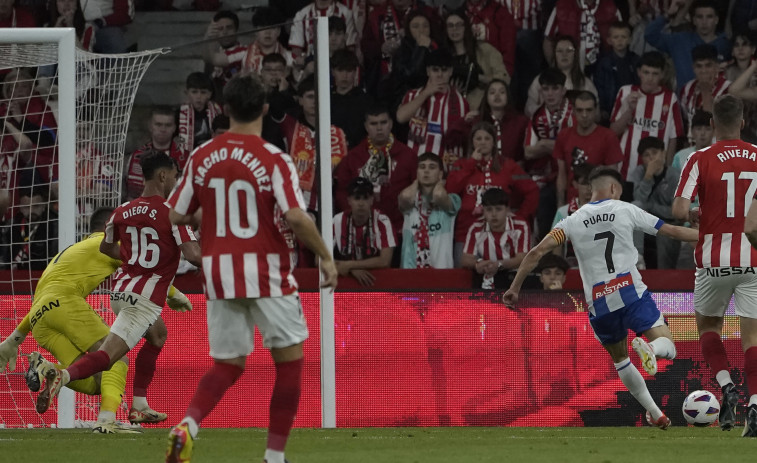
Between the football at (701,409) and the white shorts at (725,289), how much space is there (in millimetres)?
598

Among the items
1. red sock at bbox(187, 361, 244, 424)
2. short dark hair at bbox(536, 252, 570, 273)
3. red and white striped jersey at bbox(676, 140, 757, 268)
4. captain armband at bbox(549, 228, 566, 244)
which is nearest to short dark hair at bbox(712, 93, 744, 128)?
red and white striped jersey at bbox(676, 140, 757, 268)

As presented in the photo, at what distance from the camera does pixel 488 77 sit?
1431cm

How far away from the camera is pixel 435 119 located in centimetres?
1380

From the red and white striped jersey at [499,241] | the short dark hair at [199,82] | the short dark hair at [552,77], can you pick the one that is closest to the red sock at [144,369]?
the red and white striped jersey at [499,241]

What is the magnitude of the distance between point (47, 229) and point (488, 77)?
5.24 metres

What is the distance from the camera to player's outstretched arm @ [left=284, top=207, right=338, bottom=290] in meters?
6.34

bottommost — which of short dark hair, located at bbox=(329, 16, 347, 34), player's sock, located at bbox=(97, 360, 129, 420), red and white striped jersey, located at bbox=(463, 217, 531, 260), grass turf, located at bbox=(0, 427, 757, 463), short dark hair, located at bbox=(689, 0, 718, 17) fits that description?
grass turf, located at bbox=(0, 427, 757, 463)

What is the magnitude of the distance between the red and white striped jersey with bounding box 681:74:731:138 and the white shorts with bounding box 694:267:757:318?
519 centimetres

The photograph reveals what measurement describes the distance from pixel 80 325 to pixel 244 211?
11.9 feet

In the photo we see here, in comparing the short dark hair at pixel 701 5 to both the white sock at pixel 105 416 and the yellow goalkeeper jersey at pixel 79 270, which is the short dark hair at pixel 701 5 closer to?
the yellow goalkeeper jersey at pixel 79 270

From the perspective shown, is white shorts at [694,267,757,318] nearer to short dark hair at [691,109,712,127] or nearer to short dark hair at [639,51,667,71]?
short dark hair at [691,109,712,127]

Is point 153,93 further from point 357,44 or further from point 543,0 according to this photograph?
point 543,0

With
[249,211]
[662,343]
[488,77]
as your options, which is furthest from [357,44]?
[249,211]

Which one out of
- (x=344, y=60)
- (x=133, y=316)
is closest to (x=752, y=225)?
(x=133, y=316)
